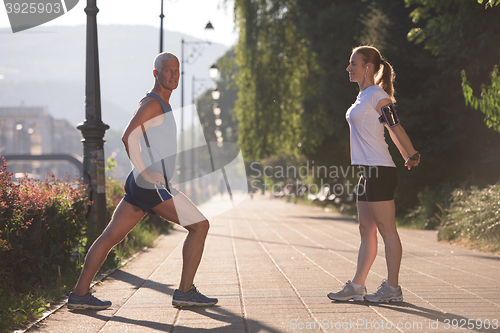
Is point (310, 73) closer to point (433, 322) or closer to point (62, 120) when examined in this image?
point (433, 322)

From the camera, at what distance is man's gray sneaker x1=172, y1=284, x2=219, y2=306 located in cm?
498

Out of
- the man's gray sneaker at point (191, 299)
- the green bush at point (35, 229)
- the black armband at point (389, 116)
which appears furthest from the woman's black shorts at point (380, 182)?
the green bush at point (35, 229)

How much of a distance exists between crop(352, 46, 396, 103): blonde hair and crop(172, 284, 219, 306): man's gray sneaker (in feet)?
7.94

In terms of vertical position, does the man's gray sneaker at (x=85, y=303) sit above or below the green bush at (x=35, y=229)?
below

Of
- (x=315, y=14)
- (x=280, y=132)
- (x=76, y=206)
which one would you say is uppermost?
(x=315, y=14)

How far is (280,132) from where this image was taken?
82.2 feet

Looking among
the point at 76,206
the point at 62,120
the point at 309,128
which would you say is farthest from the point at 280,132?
the point at 62,120

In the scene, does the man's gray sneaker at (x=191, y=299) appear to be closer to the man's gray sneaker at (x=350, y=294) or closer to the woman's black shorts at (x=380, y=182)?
the man's gray sneaker at (x=350, y=294)

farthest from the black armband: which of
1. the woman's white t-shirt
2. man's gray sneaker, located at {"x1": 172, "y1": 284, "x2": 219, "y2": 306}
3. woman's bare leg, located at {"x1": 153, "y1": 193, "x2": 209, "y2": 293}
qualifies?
man's gray sneaker, located at {"x1": 172, "y1": 284, "x2": 219, "y2": 306}

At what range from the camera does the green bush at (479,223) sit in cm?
996

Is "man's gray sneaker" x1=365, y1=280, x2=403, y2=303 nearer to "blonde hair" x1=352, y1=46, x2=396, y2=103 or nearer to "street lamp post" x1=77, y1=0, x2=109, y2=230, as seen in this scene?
"blonde hair" x1=352, y1=46, x2=396, y2=103

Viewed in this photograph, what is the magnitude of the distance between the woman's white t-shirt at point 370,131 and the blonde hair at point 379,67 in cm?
25

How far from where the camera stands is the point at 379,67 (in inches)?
205

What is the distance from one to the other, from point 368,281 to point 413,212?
440 inches
